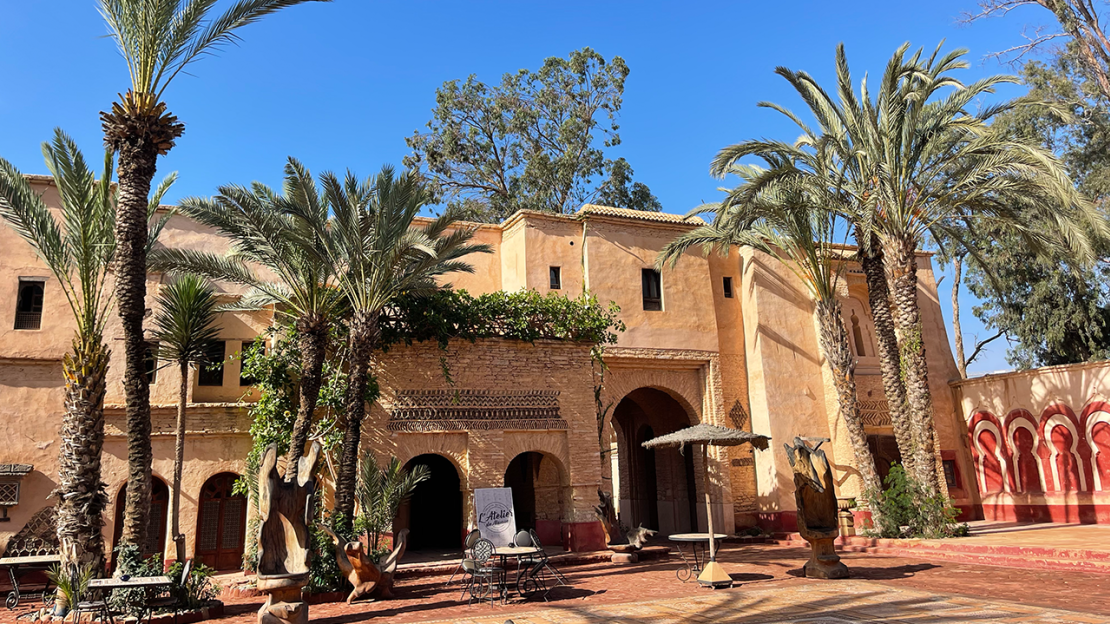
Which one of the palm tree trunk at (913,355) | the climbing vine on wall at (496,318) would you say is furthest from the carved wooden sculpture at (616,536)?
the palm tree trunk at (913,355)

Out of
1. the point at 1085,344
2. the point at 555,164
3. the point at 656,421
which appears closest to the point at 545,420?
the point at 656,421

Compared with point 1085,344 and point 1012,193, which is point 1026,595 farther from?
point 1085,344

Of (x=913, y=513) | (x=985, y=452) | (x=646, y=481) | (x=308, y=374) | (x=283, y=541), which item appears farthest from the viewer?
(x=646, y=481)

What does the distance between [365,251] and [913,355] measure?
11.1 m

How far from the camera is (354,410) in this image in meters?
12.4

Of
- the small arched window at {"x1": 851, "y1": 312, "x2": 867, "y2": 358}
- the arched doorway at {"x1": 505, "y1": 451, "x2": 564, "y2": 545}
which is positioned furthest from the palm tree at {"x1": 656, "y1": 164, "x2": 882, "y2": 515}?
the arched doorway at {"x1": 505, "y1": 451, "x2": 564, "y2": 545}

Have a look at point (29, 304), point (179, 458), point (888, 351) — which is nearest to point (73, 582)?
point (179, 458)

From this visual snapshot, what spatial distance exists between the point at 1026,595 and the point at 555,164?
898 inches

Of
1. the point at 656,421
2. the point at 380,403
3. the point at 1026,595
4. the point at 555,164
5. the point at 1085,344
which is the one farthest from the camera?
the point at 555,164

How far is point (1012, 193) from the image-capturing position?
→ 14.8 metres

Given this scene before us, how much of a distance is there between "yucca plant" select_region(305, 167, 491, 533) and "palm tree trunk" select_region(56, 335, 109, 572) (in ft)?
11.0

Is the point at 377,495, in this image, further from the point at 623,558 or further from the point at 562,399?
the point at 623,558

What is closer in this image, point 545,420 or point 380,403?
point 380,403

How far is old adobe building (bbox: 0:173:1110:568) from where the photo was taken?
1491 centimetres
